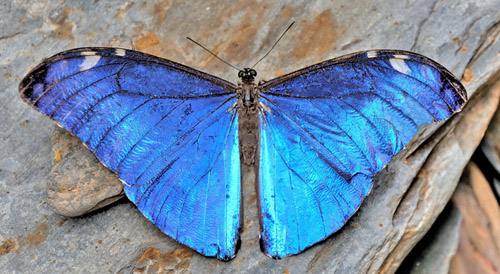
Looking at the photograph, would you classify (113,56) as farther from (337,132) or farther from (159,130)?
(337,132)

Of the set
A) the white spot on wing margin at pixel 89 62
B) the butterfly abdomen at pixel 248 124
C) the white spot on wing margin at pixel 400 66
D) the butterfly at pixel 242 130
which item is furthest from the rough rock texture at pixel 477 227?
the white spot on wing margin at pixel 89 62

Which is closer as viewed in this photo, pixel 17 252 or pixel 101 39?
pixel 17 252

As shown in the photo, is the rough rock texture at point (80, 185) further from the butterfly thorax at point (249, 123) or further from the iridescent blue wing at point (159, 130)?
the butterfly thorax at point (249, 123)

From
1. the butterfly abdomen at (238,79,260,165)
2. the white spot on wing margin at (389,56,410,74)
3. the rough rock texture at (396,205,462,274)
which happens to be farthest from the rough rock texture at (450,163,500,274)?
the butterfly abdomen at (238,79,260,165)

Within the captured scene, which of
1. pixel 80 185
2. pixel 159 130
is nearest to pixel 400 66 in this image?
pixel 159 130

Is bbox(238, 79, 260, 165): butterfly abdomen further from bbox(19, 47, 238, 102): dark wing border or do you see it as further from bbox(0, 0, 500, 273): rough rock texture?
bbox(0, 0, 500, 273): rough rock texture

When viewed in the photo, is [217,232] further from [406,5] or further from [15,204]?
[406,5]

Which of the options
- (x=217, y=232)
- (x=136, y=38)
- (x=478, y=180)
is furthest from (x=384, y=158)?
(x=136, y=38)
